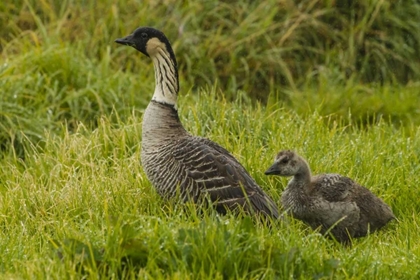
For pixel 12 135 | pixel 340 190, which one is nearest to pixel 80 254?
pixel 340 190

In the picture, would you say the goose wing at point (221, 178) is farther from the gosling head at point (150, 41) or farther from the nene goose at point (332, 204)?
the gosling head at point (150, 41)

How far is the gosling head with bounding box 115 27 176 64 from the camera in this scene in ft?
22.0

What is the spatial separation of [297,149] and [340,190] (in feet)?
3.15

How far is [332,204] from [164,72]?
5.15 feet

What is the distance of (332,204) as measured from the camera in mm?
6262

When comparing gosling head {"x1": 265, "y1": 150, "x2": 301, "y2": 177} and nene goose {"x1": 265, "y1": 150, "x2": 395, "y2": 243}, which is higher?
gosling head {"x1": 265, "y1": 150, "x2": 301, "y2": 177}

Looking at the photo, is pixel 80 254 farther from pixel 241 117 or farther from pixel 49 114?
pixel 49 114

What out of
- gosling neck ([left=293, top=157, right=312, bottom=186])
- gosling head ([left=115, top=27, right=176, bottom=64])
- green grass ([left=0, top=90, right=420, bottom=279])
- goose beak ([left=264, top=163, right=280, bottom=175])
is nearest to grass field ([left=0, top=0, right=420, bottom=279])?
green grass ([left=0, top=90, right=420, bottom=279])

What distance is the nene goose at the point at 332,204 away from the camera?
20.4 feet

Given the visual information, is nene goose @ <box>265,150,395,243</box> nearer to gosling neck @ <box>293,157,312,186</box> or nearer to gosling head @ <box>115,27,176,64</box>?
gosling neck @ <box>293,157,312,186</box>

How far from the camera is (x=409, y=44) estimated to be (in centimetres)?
1059

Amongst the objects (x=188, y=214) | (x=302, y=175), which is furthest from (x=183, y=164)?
(x=302, y=175)

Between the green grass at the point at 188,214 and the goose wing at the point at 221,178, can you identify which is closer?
Answer: the green grass at the point at 188,214

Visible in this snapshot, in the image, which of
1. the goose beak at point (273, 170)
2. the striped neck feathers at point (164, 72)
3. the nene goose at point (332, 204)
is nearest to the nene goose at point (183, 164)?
the striped neck feathers at point (164, 72)
